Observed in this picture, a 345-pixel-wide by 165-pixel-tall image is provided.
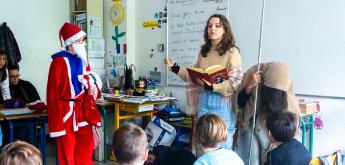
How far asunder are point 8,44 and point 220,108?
10.7 ft

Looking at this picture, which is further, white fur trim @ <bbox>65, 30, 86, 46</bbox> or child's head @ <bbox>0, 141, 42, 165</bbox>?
white fur trim @ <bbox>65, 30, 86, 46</bbox>

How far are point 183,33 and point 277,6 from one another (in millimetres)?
1212

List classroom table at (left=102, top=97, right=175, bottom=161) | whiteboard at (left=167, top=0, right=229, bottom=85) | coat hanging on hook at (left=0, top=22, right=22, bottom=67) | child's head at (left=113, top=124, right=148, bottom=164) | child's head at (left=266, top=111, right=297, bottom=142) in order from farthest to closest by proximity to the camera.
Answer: coat hanging on hook at (left=0, top=22, right=22, bottom=67), whiteboard at (left=167, top=0, right=229, bottom=85), classroom table at (left=102, top=97, right=175, bottom=161), child's head at (left=266, top=111, right=297, bottom=142), child's head at (left=113, top=124, right=148, bottom=164)

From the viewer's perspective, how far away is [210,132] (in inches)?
80.7

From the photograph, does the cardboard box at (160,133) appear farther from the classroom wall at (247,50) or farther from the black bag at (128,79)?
the black bag at (128,79)

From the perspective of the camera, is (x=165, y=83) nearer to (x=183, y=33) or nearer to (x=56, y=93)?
(x=183, y=33)

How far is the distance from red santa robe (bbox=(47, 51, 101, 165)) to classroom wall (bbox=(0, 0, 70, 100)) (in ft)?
8.23

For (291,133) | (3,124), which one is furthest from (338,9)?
(3,124)

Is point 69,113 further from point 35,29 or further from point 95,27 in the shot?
point 35,29

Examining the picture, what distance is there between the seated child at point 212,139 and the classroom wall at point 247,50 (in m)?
1.78

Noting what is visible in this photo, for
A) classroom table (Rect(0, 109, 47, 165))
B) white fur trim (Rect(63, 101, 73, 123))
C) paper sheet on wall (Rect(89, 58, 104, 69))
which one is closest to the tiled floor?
classroom table (Rect(0, 109, 47, 165))

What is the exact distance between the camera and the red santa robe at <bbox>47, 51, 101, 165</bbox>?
3074 mm

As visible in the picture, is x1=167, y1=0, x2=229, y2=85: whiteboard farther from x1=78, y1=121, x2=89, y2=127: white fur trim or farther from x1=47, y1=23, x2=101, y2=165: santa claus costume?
x1=78, y1=121, x2=89, y2=127: white fur trim

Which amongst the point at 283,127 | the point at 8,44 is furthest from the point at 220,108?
the point at 8,44
